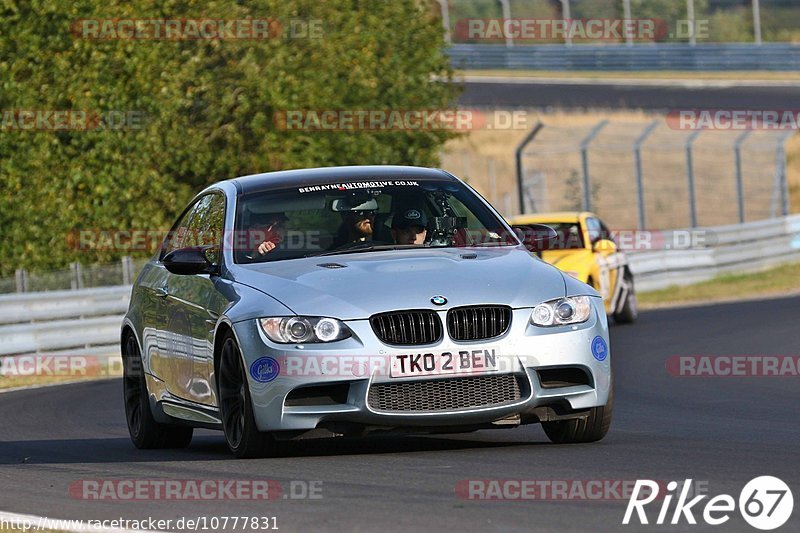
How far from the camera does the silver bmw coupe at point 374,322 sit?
8500 millimetres

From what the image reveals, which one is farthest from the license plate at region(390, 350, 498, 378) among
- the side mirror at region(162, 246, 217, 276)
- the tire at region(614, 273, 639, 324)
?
the tire at region(614, 273, 639, 324)

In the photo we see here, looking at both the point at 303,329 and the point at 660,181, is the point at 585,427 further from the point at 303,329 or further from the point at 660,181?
the point at 660,181

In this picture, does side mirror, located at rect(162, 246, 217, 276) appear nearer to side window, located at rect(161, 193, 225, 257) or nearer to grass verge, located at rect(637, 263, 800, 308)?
side window, located at rect(161, 193, 225, 257)

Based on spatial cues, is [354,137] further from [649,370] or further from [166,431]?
[166,431]

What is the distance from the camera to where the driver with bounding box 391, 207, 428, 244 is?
9.75 m

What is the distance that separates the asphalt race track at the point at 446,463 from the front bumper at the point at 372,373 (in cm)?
22

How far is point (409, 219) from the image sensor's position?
9859 millimetres

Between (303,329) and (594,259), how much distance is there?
13.1m

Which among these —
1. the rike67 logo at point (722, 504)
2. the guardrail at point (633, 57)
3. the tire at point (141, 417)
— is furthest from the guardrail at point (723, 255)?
the rike67 logo at point (722, 504)

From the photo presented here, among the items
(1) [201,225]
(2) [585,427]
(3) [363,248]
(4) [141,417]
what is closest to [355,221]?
(3) [363,248]

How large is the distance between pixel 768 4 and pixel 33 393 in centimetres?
4400

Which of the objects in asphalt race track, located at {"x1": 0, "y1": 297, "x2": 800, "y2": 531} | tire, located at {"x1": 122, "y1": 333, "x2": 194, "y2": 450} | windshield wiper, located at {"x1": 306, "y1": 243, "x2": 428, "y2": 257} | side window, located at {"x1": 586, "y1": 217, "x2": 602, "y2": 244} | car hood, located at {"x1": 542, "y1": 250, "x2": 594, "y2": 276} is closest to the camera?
asphalt race track, located at {"x1": 0, "y1": 297, "x2": 800, "y2": 531}

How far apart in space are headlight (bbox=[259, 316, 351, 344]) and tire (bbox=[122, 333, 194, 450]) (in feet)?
7.03

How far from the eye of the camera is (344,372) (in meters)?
8.48
